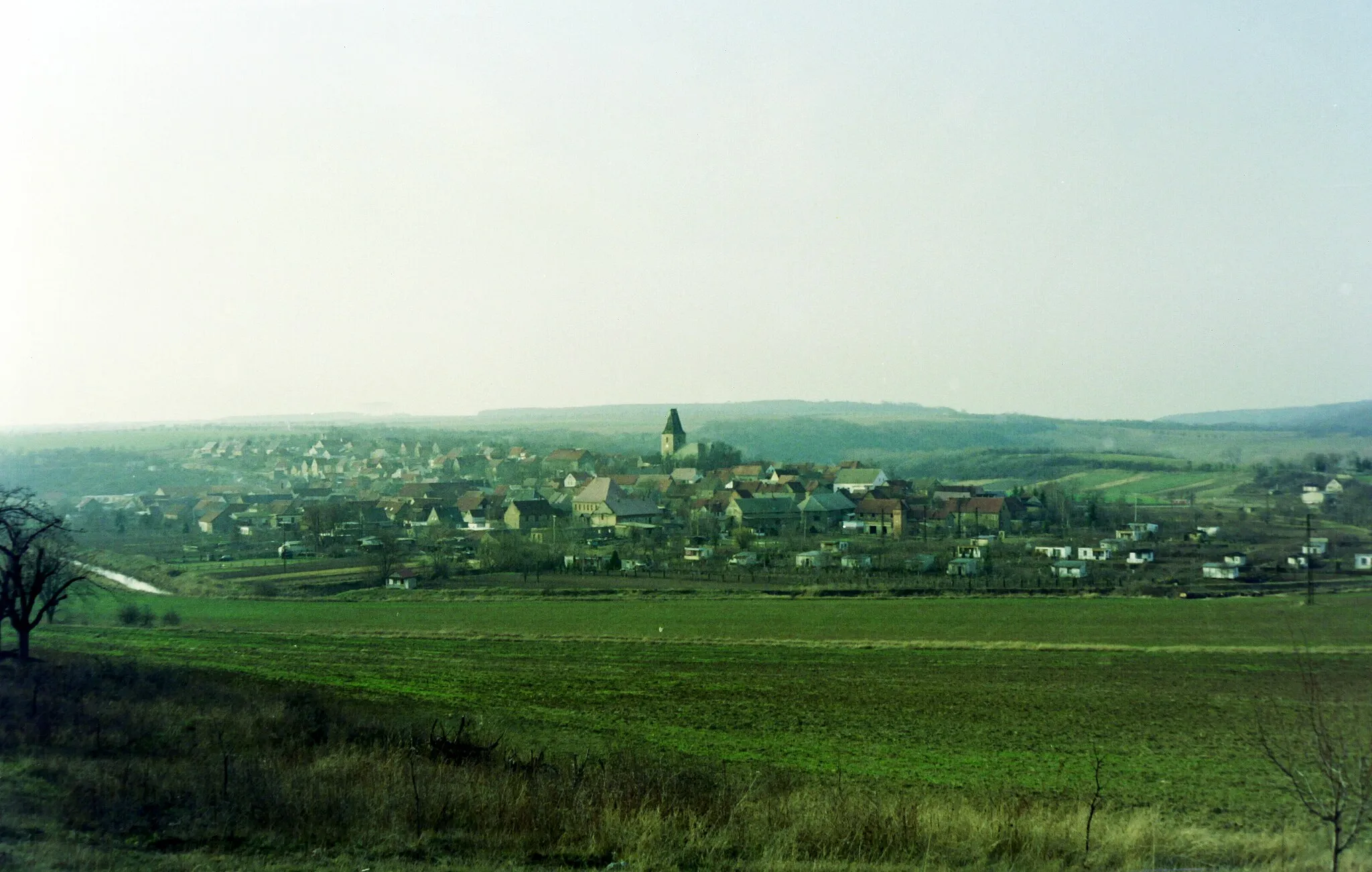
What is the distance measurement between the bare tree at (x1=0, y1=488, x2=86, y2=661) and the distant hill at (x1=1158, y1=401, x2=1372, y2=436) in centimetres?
7879

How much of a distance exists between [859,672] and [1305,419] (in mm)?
98114

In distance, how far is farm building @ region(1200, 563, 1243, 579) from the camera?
49203mm

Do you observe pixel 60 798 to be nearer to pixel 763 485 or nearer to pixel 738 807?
pixel 738 807

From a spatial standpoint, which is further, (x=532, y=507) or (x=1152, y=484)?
(x=1152, y=484)

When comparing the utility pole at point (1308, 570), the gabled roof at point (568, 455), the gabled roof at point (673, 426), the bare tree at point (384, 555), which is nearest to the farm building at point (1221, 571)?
the utility pole at point (1308, 570)

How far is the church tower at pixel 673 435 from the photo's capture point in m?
126

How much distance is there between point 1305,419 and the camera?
10369cm

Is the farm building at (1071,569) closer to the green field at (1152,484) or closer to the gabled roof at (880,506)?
the gabled roof at (880,506)

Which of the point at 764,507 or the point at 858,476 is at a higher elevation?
the point at 858,476

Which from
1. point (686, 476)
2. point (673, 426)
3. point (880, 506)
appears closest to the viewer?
point (880, 506)

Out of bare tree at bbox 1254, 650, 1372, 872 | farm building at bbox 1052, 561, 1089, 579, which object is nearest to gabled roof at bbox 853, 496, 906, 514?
farm building at bbox 1052, 561, 1089, 579

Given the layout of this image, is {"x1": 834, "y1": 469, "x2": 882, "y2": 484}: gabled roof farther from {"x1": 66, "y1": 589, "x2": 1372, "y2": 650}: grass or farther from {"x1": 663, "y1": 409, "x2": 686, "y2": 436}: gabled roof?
{"x1": 66, "y1": 589, "x2": 1372, "y2": 650}: grass

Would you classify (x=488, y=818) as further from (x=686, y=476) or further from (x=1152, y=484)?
(x=686, y=476)

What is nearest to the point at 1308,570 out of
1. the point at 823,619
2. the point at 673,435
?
the point at 823,619
